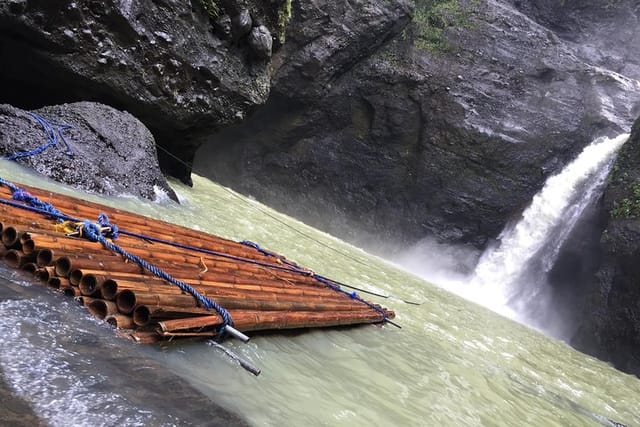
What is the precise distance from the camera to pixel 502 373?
22.6 ft

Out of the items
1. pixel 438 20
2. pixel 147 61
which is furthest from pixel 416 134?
pixel 147 61

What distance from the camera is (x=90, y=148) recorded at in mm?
8734

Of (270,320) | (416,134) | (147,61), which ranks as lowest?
(270,320)

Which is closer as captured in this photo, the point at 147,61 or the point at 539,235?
the point at 147,61

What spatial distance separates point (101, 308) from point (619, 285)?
17.6 metres

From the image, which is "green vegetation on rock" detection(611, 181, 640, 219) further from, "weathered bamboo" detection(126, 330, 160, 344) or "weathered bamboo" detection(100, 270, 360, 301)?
"weathered bamboo" detection(126, 330, 160, 344)

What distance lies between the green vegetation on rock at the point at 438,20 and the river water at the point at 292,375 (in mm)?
17266

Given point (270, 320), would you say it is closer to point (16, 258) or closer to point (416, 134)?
point (16, 258)

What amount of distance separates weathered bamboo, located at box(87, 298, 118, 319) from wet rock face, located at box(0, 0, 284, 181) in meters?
8.64

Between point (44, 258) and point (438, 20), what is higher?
point (438, 20)

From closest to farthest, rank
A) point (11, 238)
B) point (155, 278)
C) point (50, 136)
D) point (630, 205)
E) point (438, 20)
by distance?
1. point (11, 238)
2. point (155, 278)
3. point (50, 136)
4. point (630, 205)
5. point (438, 20)

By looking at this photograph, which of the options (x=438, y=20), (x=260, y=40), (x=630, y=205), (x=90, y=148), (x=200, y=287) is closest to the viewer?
(x=200, y=287)

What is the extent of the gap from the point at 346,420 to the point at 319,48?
18.7 meters

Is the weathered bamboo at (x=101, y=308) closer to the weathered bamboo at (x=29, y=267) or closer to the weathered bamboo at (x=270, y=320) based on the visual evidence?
the weathered bamboo at (x=270, y=320)
